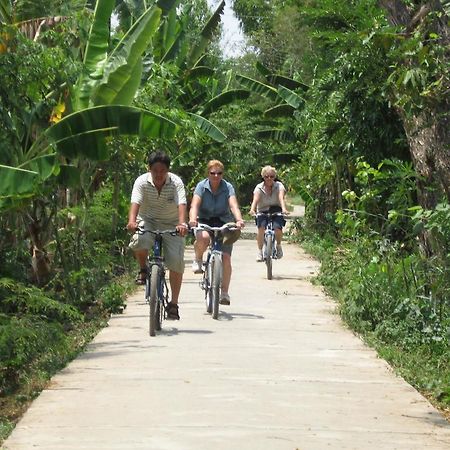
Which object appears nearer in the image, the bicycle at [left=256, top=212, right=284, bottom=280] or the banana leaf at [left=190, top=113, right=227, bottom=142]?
the bicycle at [left=256, top=212, right=284, bottom=280]

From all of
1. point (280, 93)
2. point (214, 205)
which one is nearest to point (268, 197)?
point (214, 205)

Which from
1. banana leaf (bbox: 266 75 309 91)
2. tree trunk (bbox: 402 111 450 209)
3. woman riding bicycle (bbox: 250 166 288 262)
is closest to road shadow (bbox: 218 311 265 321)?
tree trunk (bbox: 402 111 450 209)

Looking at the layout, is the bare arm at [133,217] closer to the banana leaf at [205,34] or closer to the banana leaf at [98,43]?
the banana leaf at [98,43]

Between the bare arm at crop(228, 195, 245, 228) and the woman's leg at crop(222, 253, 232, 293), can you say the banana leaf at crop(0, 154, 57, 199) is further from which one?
the woman's leg at crop(222, 253, 232, 293)

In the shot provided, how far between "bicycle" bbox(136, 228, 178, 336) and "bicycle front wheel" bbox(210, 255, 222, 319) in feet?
3.10

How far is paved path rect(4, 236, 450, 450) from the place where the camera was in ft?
25.0

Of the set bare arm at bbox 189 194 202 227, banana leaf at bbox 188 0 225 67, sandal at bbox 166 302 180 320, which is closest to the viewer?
sandal at bbox 166 302 180 320

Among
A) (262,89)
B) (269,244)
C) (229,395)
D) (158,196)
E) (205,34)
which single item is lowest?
(229,395)

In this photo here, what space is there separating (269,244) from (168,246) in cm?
653

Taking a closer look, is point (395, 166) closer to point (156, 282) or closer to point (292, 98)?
point (156, 282)

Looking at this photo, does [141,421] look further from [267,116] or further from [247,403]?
[267,116]

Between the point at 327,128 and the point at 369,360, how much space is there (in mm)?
11231

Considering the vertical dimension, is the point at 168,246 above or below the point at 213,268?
above

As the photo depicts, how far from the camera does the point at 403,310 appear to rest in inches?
492
